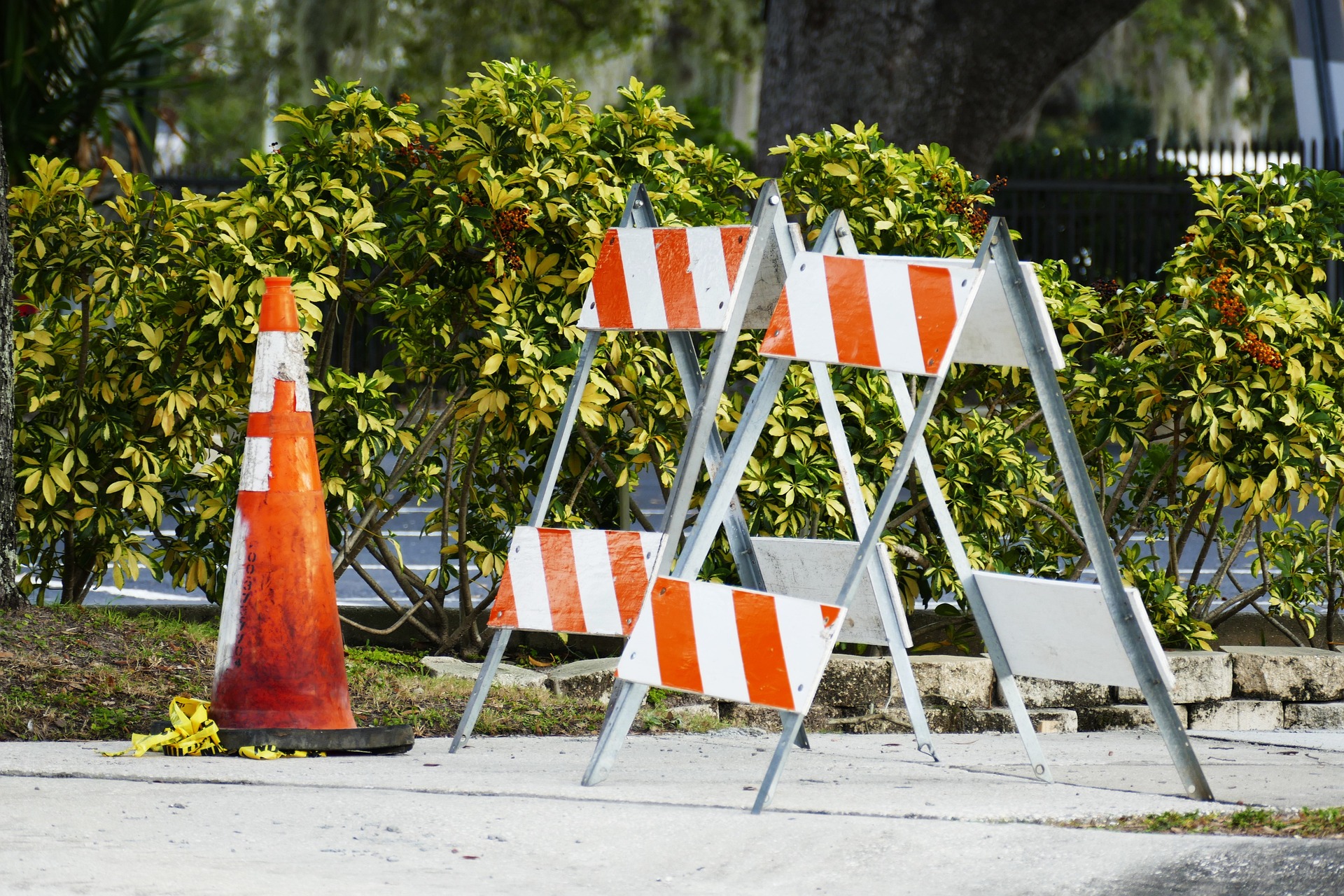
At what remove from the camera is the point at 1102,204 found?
16.3m

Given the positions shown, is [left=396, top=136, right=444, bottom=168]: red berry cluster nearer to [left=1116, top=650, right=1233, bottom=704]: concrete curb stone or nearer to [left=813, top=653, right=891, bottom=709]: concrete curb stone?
[left=813, top=653, right=891, bottom=709]: concrete curb stone

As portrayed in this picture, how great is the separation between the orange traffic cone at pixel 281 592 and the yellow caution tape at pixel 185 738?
0.04 m

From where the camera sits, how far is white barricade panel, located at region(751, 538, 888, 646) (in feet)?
14.0

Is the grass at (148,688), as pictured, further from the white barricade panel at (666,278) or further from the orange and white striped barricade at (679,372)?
the white barricade panel at (666,278)

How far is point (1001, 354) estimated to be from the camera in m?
3.96

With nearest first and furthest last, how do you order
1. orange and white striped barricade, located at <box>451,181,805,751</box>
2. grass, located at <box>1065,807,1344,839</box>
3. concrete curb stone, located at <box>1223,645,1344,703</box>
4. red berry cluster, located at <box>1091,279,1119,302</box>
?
grass, located at <box>1065,807,1344,839</box>
orange and white striped barricade, located at <box>451,181,805,751</box>
concrete curb stone, located at <box>1223,645,1344,703</box>
red berry cluster, located at <box>1091,279,1119,302</box>

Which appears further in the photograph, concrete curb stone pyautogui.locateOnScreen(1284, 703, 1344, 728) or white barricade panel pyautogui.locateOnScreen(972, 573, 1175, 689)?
concrete curb stone pyautogui.locateOnScreen(1284, 703, 1344, 728)

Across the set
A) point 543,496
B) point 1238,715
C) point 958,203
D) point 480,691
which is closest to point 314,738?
point 480,691

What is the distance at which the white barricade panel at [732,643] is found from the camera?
11.7 feet

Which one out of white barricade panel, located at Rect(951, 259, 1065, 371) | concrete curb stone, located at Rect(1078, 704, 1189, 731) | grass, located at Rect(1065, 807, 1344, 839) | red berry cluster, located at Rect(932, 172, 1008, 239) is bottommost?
concrete curb stone, located at Rect(1078, 704, 1189, 731)

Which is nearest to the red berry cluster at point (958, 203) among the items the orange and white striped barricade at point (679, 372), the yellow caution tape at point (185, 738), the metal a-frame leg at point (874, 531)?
the orange and white striped barricade at point (679, 372)

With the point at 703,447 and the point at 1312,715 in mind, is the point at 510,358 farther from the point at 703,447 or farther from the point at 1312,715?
the point at 1312,715

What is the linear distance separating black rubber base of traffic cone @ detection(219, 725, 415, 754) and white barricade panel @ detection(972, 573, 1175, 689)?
1.64m

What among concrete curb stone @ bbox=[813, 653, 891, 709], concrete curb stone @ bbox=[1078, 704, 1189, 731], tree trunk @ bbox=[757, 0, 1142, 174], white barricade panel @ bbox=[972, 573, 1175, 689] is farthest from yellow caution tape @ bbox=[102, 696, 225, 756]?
tree trunk @ bbox=[757, 0, 1142, 174]
